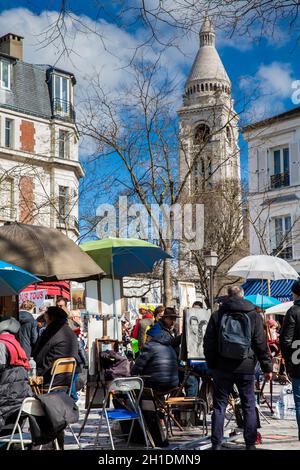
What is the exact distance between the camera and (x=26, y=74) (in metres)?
43.9

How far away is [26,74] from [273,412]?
1459 inches

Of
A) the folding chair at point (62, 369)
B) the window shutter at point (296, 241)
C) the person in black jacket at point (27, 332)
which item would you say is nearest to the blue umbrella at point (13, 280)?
the folding chair at point (62, 369)

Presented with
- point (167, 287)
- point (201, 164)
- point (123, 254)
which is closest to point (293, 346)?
point (123, 254)

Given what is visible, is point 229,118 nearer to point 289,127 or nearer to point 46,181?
point 289,127

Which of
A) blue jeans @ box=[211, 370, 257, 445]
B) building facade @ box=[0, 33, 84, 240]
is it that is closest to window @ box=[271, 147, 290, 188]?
building facade @ box=[0, 33, 84, 240]

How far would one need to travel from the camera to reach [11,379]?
627cm

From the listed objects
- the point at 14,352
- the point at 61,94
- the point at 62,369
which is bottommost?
the point at 62,369

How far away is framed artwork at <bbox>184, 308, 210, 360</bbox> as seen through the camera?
912cm

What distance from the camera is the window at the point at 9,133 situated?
1604 inches

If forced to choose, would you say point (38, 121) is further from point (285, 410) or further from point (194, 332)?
point (194, 332)

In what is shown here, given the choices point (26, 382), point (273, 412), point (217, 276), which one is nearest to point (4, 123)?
point (217, 276)

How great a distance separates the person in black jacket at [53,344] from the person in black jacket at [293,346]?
109 inches

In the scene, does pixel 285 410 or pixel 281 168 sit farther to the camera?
pixel 281 168

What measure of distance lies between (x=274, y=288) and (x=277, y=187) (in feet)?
18.5
